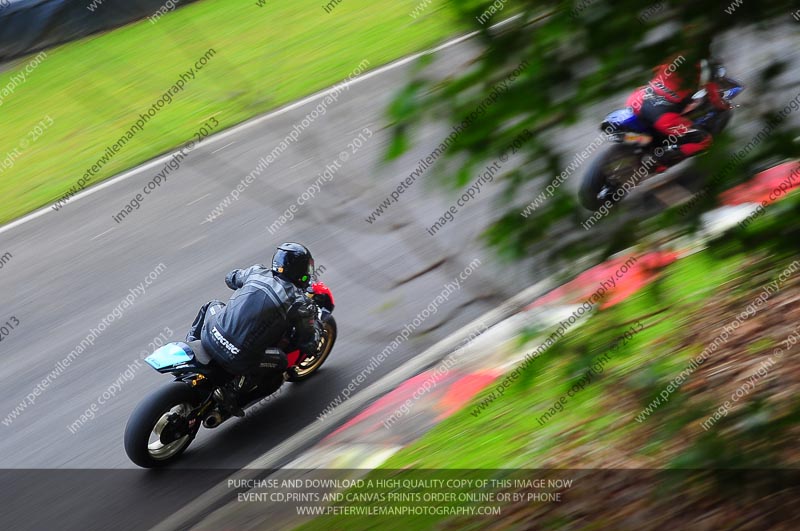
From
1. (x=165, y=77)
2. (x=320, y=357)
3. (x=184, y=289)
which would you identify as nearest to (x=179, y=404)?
(x=320, y=357)

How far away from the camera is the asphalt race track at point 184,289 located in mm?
7477

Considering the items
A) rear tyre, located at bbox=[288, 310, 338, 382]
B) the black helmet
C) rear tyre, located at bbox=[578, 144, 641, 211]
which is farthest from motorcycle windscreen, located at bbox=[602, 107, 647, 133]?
rear tyre, located at bbox=[288, 310, 338, 382]

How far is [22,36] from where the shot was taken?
19047 millimetres

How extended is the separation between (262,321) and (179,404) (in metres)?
1.04

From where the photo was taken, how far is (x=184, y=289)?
10.3m

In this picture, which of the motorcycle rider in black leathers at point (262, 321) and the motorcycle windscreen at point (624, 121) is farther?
the motorcycle rider in black leathers at point (262, 321)

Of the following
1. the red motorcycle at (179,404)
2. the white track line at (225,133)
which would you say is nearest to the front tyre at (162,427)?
the red motorcycle at (179,404)

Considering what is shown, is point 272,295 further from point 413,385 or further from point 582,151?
point 582,151

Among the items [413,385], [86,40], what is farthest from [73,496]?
[86,40]

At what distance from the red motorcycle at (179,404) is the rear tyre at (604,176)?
452 centimetres

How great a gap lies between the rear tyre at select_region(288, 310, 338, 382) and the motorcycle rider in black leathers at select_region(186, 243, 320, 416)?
47 centimetres

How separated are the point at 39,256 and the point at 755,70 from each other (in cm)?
1108

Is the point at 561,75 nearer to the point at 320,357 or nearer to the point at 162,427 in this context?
the point at 162,427

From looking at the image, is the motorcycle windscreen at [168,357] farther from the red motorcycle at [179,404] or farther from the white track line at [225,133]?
the white track line at [225,133]
